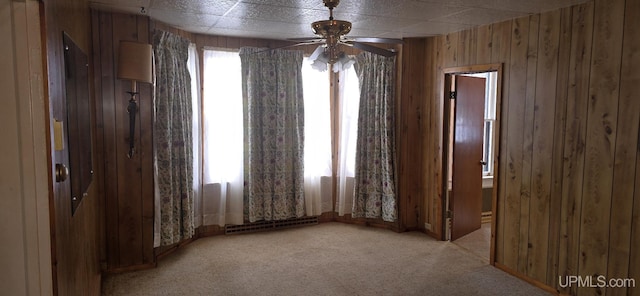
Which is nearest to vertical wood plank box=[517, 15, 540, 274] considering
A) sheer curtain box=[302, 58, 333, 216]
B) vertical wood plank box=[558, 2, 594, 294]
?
vertical wood plank box=[558, 2, 594, 294]

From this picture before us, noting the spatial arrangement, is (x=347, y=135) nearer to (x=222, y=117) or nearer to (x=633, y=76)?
(x=222, y=117)

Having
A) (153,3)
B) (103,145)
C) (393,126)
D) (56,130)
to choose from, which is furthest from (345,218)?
(56,130)

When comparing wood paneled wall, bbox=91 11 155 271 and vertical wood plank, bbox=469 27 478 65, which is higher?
vertical wood plank, bbox=469 27 478 65

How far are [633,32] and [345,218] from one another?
341cm

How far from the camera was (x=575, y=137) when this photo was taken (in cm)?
301

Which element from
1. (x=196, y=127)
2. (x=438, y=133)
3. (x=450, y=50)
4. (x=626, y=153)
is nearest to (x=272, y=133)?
(x=196, y=127)

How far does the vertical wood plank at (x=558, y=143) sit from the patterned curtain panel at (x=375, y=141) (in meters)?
1.76

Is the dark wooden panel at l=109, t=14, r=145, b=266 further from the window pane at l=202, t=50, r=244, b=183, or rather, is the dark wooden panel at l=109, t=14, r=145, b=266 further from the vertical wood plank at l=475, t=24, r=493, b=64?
the vertical wood plank at l=475, t=24, r=493, b=64

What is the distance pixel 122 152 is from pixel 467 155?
3.43 meters

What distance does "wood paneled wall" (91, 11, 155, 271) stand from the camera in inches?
134

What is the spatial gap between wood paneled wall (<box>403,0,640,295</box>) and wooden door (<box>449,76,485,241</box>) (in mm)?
616

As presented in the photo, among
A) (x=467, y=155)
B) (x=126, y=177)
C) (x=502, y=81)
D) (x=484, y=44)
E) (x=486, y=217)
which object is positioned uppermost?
(x=484, y=44)

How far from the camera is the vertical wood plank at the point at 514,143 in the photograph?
3.43m

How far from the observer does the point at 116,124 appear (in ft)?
11.4
